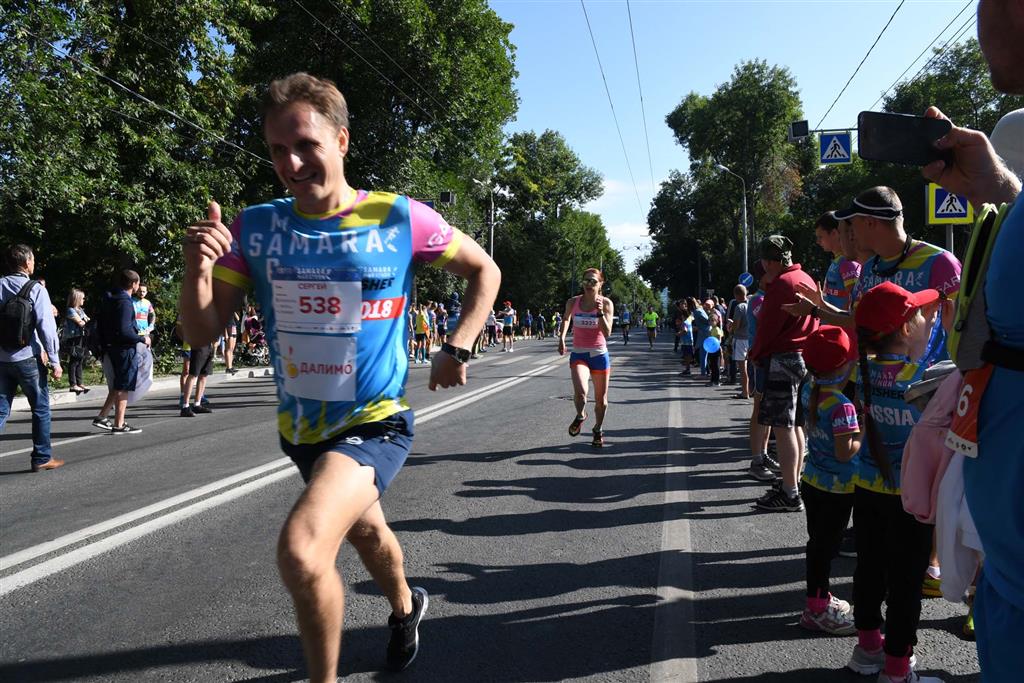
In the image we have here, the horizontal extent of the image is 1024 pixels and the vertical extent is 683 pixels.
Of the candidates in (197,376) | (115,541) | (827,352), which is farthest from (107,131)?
(827,352)

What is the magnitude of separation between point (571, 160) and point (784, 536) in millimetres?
70671

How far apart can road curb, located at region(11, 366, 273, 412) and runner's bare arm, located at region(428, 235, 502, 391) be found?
9201 mm

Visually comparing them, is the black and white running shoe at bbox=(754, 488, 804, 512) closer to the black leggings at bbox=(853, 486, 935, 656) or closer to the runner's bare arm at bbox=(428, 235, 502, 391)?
the black leggings at bbox=(853, 486, 935, 656)

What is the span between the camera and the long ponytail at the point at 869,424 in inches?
122

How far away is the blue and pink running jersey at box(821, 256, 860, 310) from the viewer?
15.6ft

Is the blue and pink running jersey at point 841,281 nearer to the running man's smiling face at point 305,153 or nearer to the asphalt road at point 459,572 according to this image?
the asphalt road at point 459,572

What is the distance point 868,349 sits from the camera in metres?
3.30

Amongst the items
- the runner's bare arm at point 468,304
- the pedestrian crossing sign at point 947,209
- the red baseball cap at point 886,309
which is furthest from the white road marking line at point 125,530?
the pedestrian crossing sign at point 947,209

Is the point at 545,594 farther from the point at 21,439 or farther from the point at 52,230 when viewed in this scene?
the point at 52,230

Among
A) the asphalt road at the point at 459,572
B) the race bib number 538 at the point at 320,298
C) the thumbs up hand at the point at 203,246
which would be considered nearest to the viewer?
the thumbs up hand at the point at 203,246

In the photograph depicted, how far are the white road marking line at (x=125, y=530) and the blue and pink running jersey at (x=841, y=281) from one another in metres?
4.39

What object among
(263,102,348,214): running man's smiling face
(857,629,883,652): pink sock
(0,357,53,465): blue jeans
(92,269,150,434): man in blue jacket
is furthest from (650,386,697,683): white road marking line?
(92,269,150,434): man in blue jacket

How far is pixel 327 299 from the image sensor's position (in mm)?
2707

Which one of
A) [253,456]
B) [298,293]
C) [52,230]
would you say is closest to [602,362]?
[253,456]
